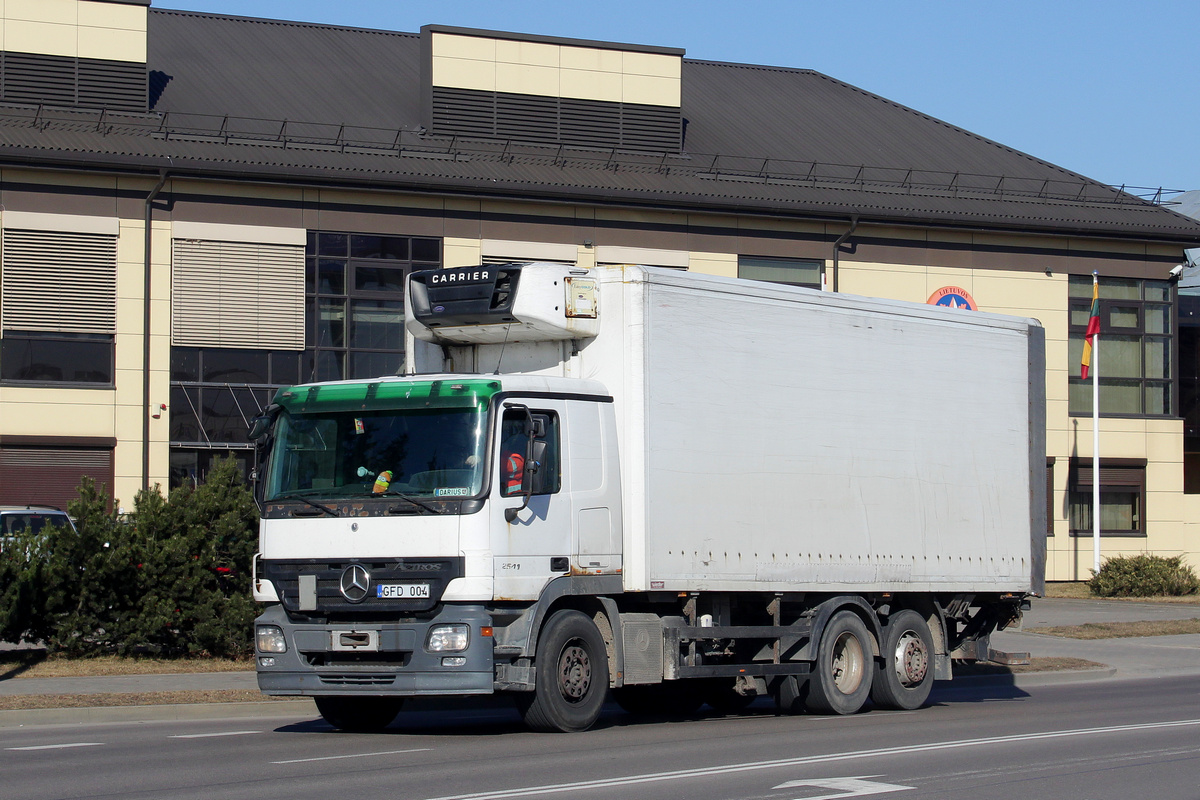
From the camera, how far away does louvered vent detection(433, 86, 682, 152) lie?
3419 cm

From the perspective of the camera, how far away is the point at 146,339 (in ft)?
97.7

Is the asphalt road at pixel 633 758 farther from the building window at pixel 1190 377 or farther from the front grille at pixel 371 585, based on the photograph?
the building window at pixel 1190 377

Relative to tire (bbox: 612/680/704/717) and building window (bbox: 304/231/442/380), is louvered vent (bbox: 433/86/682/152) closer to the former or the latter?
building window (bbox: 304/231/442/380)

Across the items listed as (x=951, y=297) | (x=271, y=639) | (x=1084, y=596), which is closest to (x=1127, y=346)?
(x=951, y=297)

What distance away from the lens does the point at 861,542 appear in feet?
47.6

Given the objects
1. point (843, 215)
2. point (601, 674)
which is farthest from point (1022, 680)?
point (843, 215)

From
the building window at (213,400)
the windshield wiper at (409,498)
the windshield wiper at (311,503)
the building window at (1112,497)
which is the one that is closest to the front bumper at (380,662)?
the windshield wiper at (409,498)

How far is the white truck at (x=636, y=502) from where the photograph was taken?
38.2 feet

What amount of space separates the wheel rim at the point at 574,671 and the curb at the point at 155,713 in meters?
3.78

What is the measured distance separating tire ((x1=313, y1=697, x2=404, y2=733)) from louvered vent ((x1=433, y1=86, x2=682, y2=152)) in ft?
73.9

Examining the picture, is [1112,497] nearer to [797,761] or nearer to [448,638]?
[797,761]

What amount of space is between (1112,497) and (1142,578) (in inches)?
135

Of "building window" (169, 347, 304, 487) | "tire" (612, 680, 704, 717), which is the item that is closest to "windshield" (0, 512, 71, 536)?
"building window" (169, 347, 304, 487)

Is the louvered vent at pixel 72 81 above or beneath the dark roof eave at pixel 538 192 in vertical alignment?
above
